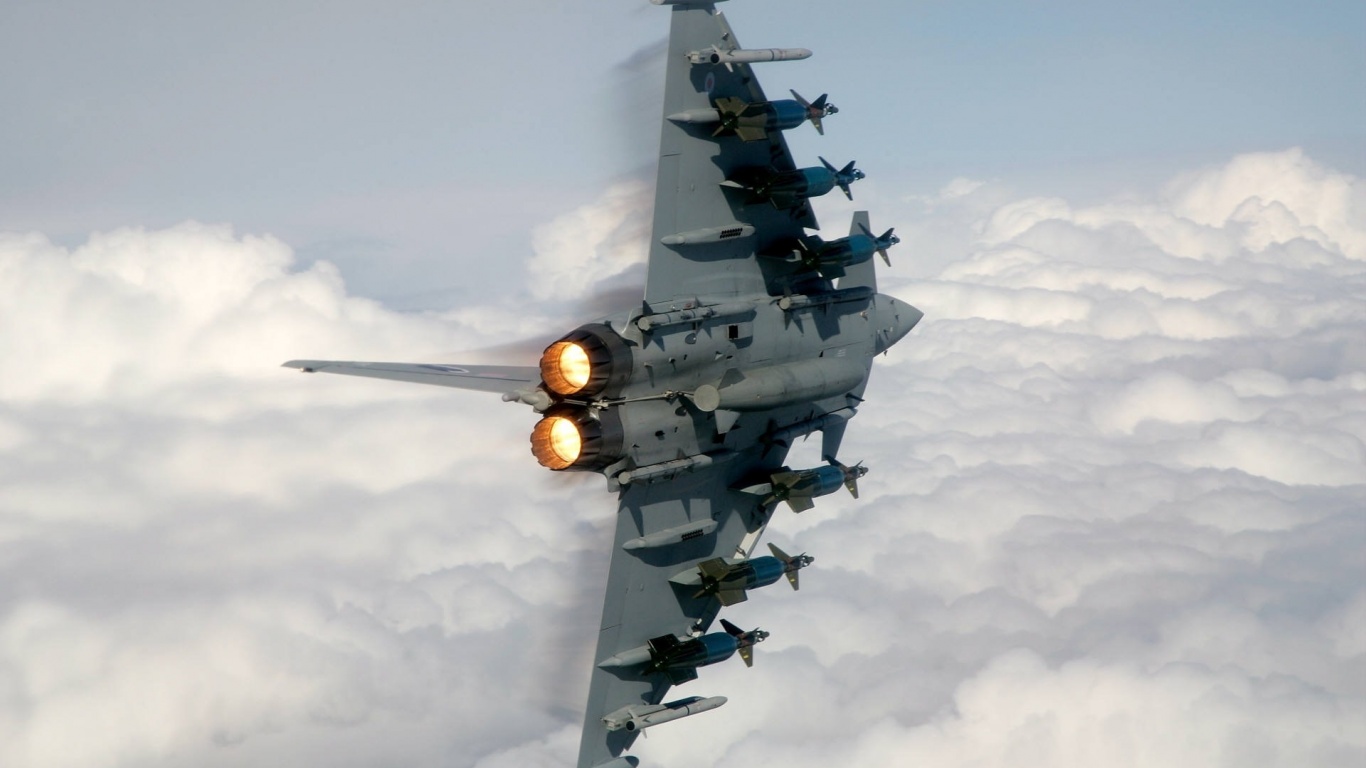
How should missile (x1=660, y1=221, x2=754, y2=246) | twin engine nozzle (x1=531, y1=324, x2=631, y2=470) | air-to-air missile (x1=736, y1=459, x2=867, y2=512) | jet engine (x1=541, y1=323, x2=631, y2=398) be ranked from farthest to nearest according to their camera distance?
1. air-to-air missile (x1=736, y1=459, x2=867, y2=512)
2. missile (x1=660, y1=221, x2=754, y2=246)
3. twin engine nozzle (x1=531, y1=324, x2=631, y2=470)
4. jet engine (x1=541, y1=323, x2=631, y2=398)

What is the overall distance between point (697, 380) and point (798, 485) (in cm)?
555

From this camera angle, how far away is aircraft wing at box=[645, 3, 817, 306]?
25.2 meters

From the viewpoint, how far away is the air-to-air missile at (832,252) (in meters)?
28.6

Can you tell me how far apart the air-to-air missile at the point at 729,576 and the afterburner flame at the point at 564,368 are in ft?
24.8

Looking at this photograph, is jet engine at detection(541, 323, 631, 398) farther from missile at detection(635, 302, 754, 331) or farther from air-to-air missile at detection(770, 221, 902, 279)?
air-to-air missile at detection(770, 221, 902, 279)

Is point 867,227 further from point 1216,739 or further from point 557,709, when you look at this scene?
point 1216,739

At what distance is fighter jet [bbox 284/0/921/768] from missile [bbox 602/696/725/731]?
0.17ft

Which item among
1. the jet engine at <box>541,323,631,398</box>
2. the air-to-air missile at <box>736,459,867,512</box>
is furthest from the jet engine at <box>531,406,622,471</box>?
the air-to-air missile at <box>736,459,867,512</box>

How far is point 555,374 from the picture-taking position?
81.9 ft

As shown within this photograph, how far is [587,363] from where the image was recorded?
24.6 metres

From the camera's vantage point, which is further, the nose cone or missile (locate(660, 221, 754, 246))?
the nose cone

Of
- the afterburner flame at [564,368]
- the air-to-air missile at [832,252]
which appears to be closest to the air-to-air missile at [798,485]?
the air-to-air missile at [832,252]

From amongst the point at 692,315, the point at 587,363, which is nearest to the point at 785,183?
the point at 692,315

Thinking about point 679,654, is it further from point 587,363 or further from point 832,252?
point 832,252
